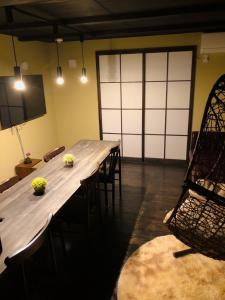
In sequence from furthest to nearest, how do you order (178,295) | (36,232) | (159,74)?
(159,74) → (178,295) → (36,232)

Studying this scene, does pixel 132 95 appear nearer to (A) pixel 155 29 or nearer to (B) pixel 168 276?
(A) pixel 155 29

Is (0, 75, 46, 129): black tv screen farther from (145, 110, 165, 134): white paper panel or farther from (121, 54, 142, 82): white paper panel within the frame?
(145, 110, 165, 134): white paper panel

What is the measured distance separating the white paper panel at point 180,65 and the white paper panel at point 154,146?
116 cm

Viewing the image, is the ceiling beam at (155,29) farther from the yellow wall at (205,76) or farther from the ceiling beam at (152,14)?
the ceiling beam at (152,14)

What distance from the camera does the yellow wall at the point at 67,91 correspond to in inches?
163

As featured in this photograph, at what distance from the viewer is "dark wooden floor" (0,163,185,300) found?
2.31 metres

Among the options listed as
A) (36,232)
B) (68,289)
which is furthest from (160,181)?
(36,232)

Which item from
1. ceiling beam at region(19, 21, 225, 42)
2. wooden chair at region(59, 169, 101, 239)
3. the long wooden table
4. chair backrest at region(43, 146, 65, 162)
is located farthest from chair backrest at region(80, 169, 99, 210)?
ceiling beam at region(19, 21, 225, 42)

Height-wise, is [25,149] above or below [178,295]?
above

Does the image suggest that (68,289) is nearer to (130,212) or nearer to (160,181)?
(130,212)

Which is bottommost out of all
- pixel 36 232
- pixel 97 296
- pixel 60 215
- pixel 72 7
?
pixel 97 296

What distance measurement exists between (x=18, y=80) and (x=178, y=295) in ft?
8.78

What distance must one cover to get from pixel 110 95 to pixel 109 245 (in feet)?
10.1

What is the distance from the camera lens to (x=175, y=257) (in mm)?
→ 2623
